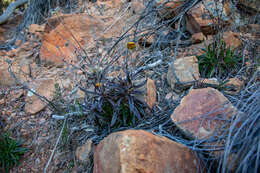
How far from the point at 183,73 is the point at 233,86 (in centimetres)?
51

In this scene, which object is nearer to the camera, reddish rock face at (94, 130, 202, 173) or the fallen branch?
reddish rock face at (94, 130, 202, 173)

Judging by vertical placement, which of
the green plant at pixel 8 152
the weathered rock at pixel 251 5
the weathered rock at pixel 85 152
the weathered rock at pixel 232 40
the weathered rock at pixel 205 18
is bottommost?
the green plant at pixel 8 152

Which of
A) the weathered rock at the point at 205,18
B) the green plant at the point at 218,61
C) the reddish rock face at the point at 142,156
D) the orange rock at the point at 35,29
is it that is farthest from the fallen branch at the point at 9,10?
the reddish rock face at the point at 142,156

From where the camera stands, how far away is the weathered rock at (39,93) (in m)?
2.52

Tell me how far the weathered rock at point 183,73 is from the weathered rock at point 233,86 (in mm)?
311

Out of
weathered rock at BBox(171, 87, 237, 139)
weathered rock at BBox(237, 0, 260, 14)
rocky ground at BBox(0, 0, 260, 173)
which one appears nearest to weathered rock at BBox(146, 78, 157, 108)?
rocky ground at BBox(0, 0, 260, 173)

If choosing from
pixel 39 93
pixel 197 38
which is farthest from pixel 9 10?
pixel 197 38

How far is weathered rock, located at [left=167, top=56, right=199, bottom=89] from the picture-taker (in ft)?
7.00

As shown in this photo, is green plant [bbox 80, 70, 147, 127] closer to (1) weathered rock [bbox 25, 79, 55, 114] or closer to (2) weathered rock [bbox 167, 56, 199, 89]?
(2) weathered rock [bbox 167, 56, 199, 89]

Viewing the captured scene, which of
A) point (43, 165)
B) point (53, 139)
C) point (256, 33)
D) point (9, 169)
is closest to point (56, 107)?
point (53, 139)

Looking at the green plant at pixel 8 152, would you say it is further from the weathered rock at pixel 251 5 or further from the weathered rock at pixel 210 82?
the weathered rock at pixel 251 5

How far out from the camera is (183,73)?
2.17 metres

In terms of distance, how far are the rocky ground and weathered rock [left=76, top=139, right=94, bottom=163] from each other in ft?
0.03

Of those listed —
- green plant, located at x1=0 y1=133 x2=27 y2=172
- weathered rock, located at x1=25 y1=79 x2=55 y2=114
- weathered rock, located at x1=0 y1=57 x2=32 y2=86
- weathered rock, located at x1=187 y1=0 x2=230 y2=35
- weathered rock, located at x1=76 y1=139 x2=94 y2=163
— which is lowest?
green plant, located at x1=0 y1=133 x2=27 y2=172
